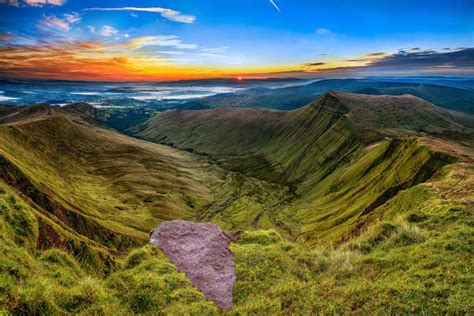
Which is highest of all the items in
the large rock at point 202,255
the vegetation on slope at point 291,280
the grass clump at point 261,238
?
the vegetation on slope at point 291,280

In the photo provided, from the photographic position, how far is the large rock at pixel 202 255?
2319cm

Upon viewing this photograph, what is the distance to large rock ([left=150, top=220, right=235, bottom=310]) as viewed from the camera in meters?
23.2

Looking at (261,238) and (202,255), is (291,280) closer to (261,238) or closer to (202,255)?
(202,255)

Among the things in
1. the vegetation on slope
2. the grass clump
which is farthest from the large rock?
the grass clump

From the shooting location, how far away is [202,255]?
28688 mm

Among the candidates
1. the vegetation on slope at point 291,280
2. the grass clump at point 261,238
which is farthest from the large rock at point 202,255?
the grass clump at point 261,238

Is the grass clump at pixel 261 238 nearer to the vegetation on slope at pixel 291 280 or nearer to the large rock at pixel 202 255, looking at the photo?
the vegetation on slope at pixel 291 280

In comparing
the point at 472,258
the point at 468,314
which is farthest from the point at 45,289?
the point at 472,258

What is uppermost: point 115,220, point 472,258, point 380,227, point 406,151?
point 472,258

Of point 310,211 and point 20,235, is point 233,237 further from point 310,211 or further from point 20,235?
point 310,211

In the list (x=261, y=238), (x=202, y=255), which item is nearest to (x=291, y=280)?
(x=202, y=255)

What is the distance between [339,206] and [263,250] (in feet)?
466

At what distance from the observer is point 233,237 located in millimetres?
33875

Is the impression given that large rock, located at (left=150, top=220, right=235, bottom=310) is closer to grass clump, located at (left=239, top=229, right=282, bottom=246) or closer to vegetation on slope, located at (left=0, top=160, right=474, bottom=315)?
vegetation on slope, located at (left=0, top=160, right=474, bottom=315)
